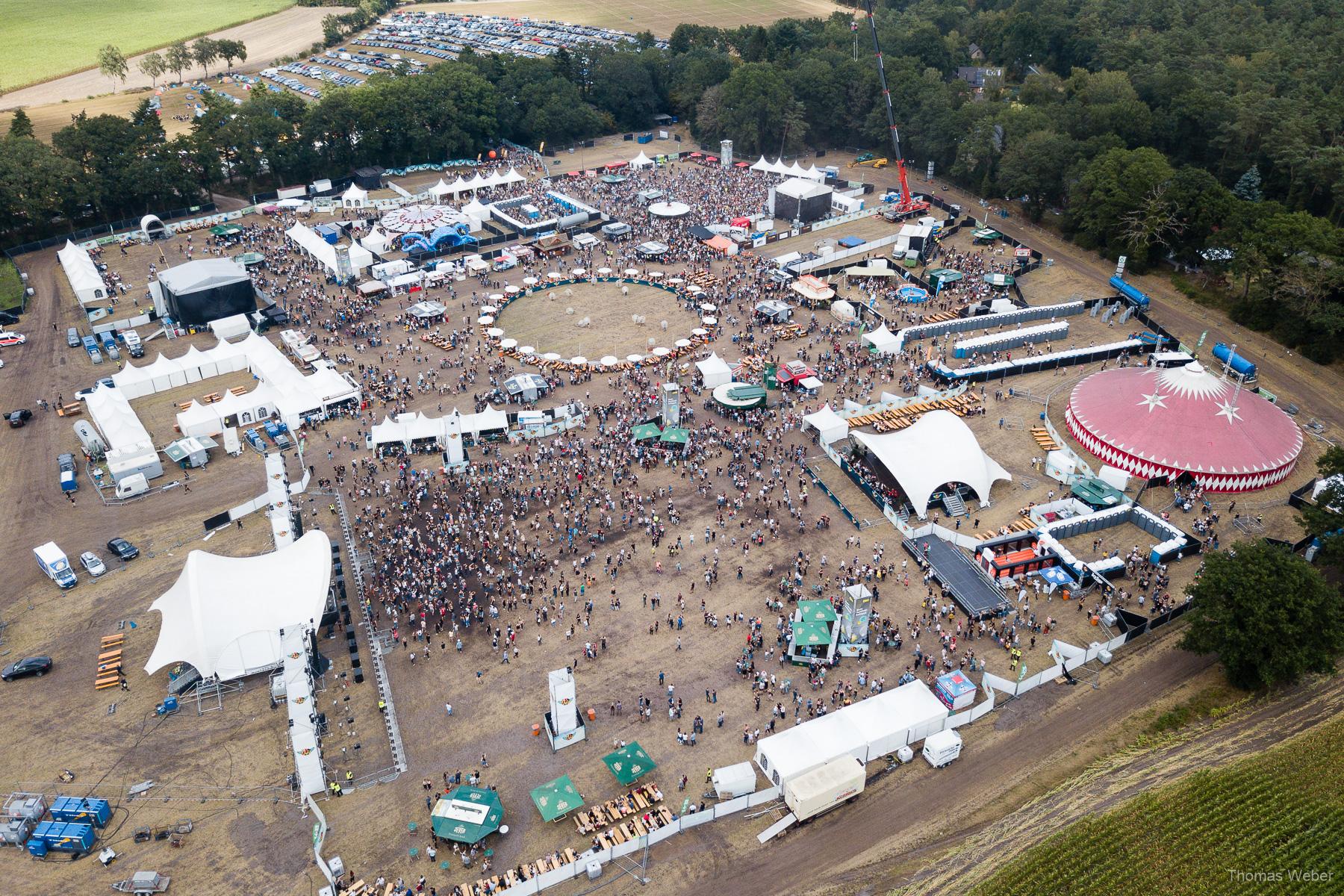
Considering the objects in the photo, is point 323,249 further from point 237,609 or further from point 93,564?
point 237,609

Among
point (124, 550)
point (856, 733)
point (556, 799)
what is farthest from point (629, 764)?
point (124, 550)

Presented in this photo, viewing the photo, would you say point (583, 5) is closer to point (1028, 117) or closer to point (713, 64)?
point (713, 64)

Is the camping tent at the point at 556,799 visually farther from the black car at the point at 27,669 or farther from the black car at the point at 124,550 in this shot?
the black car at the point at 124,550

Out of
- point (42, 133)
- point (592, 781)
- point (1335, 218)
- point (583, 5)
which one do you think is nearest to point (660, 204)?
point (1335, 218)

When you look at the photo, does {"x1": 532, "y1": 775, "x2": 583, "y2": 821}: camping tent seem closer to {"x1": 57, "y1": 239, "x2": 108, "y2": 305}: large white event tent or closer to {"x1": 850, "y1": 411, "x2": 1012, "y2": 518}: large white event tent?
{"x1": 850, "y1": 411, "x2": 1012, "y2": 518}: large white event tent

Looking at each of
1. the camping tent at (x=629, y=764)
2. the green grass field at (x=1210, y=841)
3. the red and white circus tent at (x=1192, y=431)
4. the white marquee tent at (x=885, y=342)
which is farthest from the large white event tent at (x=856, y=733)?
the white marquee tent at (x=885, y=342)

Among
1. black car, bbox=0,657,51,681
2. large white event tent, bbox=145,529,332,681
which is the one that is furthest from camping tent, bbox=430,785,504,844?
black car, bbox=0,657,51,681
